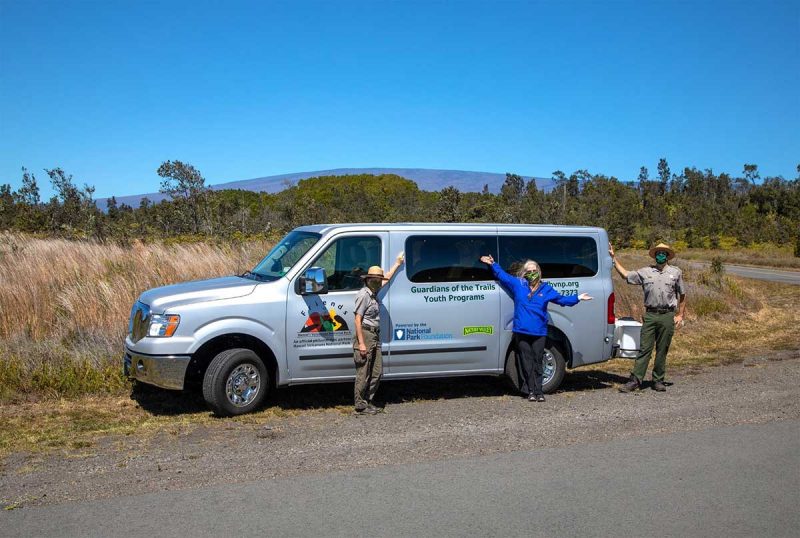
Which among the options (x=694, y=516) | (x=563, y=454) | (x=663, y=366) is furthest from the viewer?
(x=663, y=366)

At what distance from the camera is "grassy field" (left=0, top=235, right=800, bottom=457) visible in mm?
7602

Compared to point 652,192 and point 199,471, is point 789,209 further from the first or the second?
point 199,471

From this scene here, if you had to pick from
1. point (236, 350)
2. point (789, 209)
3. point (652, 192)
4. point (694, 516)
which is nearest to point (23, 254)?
point (236, 350)

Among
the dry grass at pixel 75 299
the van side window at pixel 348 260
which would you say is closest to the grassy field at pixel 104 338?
the dry grass at pixel 75 299

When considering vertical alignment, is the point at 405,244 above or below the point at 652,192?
below

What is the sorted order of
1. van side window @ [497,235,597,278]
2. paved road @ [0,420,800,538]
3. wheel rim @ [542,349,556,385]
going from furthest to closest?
wheel rim @ [542,349,556,385] < van side window @ [497,235,597,278] < paved road @ [0,420,800,538]

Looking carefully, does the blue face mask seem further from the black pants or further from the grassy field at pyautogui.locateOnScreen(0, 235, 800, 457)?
the grassy field at pyautogui.locateOnScreen(0, 235, 800, 457)

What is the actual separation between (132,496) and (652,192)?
89.2 m

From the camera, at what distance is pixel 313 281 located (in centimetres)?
767

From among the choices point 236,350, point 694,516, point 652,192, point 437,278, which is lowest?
point 694,516

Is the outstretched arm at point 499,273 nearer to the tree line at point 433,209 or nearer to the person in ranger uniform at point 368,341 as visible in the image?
the person in ranger uniform at point 368,341

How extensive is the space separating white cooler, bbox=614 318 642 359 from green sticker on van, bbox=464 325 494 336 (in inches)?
76.6

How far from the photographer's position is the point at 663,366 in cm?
915

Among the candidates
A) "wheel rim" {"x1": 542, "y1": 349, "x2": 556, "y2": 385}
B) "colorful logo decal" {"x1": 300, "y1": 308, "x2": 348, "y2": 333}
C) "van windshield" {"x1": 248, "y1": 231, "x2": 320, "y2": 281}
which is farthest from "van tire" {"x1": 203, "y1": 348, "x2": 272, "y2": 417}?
"wheel rim" {"x1": 542, "y1": 349, "x2": 556, "y2": 385}
